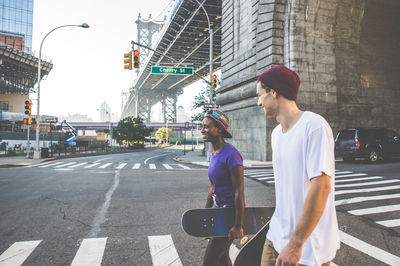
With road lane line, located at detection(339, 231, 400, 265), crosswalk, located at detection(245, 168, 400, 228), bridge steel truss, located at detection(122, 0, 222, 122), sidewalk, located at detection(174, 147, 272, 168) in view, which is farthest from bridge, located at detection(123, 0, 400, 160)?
road lane line, located at detection(339, 231, 400, 265)

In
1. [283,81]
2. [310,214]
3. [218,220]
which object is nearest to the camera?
[310,214]

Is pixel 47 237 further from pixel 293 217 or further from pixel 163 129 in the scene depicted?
pixel 163 129

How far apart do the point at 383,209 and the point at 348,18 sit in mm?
16403

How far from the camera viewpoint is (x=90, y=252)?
13.1 feet

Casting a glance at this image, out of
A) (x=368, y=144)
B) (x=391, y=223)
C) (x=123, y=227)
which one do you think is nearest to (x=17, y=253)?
(x=123, y=227)

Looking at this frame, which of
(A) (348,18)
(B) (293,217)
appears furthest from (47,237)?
(A) (348,18)

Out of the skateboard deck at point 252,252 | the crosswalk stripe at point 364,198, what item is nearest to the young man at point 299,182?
the skateboard deck at point 252,252

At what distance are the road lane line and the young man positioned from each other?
2.84 meters

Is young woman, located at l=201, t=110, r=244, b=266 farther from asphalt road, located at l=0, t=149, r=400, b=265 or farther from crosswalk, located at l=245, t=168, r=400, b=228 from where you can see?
crosswalk, located at l=245, t=168, r=400, b=228

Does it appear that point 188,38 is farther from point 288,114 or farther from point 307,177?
point 307,177

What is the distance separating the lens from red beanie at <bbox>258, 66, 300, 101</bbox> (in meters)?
1.70

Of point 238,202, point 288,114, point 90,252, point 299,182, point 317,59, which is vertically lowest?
point 90,252

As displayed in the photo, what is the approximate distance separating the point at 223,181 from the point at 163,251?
191cm

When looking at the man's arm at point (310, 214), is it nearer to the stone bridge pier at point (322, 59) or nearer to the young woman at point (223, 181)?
the young woman at point (223, 181)
